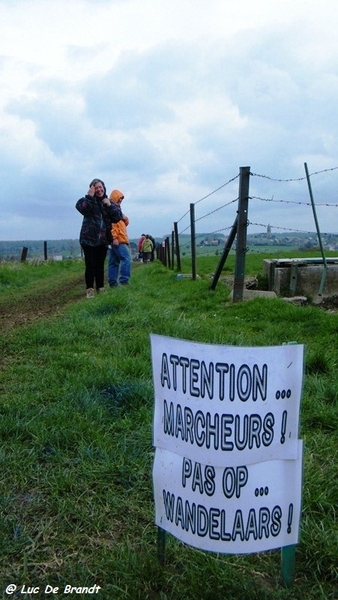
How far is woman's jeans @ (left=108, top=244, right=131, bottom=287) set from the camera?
447 inches

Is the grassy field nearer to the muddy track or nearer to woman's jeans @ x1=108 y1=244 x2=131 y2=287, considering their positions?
the muddy track

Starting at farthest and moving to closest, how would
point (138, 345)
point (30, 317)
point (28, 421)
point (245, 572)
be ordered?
point (30, 317), point (138, 345), point (28, 421), point (245, 572)

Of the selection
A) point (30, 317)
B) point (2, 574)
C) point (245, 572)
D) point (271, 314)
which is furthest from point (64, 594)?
point (30, 317)

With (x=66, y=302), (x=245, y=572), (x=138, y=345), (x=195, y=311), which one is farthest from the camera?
(x=66, y=302)

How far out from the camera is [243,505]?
2.10 m

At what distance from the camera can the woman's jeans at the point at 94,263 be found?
10156mm

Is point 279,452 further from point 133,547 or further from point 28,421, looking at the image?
point 28,421

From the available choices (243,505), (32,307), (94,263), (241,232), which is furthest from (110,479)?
(94,263)

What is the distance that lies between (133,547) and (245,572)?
0.44m

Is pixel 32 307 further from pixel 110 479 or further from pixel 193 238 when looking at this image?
pixel 110 479

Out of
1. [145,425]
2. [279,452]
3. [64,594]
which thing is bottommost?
[64,594]

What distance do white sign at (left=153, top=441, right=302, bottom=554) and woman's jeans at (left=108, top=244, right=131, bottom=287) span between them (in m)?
9.24

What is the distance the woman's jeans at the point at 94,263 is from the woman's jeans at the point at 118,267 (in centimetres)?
64

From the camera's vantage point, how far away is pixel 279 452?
6.91 ft
